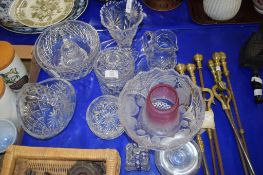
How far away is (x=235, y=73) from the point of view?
0.87 meters

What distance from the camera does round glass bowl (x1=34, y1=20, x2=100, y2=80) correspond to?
2.76ft

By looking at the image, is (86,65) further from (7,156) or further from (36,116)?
(7,156)

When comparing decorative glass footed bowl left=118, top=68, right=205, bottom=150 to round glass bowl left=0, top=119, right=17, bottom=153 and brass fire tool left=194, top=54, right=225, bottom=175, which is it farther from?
round glass bowl left=0, top=119, right=17, bottom=153

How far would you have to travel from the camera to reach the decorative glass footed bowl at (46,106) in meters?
0.80

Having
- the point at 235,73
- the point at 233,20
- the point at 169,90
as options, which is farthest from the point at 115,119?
the point at 233,20

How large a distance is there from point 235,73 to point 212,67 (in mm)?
81

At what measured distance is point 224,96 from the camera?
810mm

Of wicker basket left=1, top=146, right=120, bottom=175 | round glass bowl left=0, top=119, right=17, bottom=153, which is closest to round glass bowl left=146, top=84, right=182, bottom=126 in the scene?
wicker basket left=1, top=146, right=120, bottom=175

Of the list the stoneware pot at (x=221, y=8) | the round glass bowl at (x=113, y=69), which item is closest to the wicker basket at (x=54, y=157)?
the round glass bowl at (x=113, y=69)

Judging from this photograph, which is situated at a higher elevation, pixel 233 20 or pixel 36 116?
pixel 233 20

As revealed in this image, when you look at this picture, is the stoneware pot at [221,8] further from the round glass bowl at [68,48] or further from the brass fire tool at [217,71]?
the round glass bowl at [68,48]

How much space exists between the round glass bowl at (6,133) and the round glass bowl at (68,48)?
0.18 meters

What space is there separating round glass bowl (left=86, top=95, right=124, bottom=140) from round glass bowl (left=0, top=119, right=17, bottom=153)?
195 millimetres

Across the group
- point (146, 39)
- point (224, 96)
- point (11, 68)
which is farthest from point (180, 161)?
point (11, 68)
